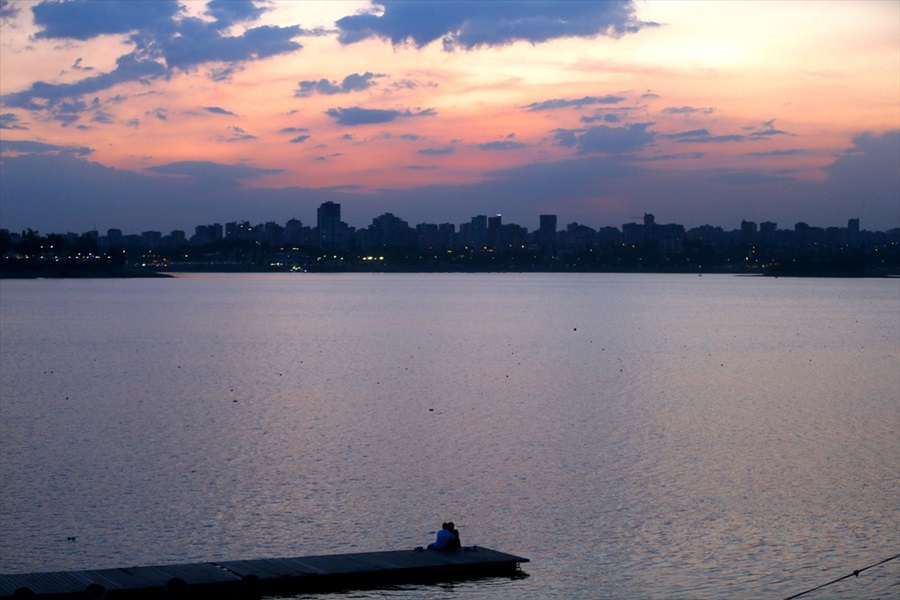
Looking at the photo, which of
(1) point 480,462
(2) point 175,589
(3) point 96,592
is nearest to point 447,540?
(2) point 175,589

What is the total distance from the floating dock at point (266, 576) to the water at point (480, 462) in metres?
→ 0.39

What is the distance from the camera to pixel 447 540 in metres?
17.9

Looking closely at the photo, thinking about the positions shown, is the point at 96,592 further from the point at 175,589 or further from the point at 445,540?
the point at 445,540

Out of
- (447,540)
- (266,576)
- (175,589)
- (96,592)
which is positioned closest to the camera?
(96,592)

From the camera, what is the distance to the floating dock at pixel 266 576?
15.2 meters

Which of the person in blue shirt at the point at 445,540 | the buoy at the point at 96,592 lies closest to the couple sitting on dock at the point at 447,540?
the person in blue shirt at the point at 445,540

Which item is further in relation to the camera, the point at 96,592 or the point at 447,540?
the point at 447,540

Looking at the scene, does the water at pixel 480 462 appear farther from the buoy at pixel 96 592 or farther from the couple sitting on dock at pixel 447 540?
the buoy at pixel 96 592

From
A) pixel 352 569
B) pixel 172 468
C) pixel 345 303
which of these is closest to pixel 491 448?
pixel 172 468

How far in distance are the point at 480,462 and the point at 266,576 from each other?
11.5 m

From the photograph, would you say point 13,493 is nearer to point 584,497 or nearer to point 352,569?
point 352,569

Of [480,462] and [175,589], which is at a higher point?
[175,589]

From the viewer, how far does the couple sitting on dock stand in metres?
17.8

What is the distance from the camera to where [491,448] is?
29.5 metres
